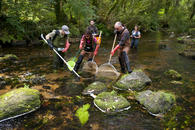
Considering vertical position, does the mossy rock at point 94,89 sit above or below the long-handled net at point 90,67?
below

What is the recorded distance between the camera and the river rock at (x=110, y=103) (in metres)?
4.29

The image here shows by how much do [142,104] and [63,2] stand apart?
44.3 ft

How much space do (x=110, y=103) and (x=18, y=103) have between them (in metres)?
2.22

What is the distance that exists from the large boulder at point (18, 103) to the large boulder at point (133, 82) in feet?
8.64

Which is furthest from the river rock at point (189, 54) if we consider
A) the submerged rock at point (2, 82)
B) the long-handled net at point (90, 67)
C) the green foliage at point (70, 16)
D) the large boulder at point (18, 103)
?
the submerged rock at point (2, 82)

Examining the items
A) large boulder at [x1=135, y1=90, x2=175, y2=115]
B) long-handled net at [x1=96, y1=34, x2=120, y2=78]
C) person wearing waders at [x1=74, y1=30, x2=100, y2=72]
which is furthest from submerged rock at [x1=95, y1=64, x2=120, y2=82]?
large boulder at [x1=135, y1=90, x2=175, y2=115]

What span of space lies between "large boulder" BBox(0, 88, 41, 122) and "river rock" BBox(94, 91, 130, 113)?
1576 millimetres

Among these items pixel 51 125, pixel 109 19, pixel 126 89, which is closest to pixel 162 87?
pixel 126 89

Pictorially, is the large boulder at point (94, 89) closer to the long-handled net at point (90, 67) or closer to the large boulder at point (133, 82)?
the large boulder at point (133, 82)

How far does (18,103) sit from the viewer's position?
406 cm

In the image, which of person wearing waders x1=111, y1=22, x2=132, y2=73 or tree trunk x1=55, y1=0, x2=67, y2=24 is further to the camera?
tree trunk x1=55, y1=0, x2=67, y2=24

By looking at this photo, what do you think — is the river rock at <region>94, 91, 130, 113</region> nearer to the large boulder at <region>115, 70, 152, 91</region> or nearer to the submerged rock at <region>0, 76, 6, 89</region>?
the large boulder at <region>115, 70, 152, 91</region>

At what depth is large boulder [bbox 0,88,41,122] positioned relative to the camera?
154 inches

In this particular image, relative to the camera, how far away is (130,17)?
1944 centimetres
